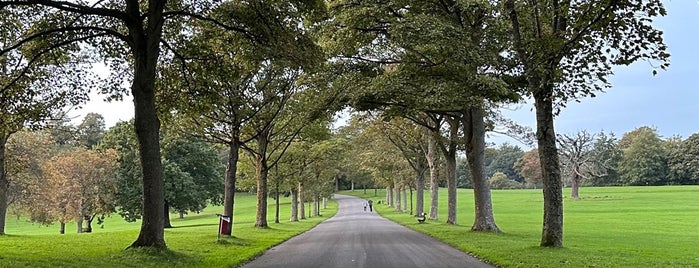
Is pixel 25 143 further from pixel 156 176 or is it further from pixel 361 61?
pixel 156 176

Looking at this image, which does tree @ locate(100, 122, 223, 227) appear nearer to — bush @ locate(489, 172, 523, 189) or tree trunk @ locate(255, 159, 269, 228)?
tree trunk @ locate(255, 159, 269, 228)

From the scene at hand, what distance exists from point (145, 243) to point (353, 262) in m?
5.34

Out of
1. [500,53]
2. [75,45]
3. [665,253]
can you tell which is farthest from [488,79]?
[75,45]

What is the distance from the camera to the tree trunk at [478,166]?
24531mm

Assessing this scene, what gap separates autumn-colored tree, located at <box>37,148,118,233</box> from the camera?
42.5 m

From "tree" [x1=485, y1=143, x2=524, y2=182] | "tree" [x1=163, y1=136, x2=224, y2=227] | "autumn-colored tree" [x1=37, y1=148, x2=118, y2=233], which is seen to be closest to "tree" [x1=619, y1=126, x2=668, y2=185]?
"tree" [x1=485, y1=143, x2=524, y2=182]

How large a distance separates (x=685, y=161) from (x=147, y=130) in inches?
Result: 4447

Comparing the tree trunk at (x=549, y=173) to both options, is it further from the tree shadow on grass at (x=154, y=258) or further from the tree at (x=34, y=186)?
the tree at (x=34, y=186)

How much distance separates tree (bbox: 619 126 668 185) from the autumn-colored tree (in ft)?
319

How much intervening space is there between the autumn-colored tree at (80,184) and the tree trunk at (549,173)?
36877 millimetres

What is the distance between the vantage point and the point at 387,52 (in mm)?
26281

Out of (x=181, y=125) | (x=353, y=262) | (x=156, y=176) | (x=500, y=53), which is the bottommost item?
(x=353, y=262)

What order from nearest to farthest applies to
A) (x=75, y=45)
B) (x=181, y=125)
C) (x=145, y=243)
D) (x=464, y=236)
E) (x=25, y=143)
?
(x=145, y=243), (x=75, y=45), (x=464, y=236), (x=181, y=125), (x=25, y=143)

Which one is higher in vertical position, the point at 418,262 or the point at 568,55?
the point at 568,55
